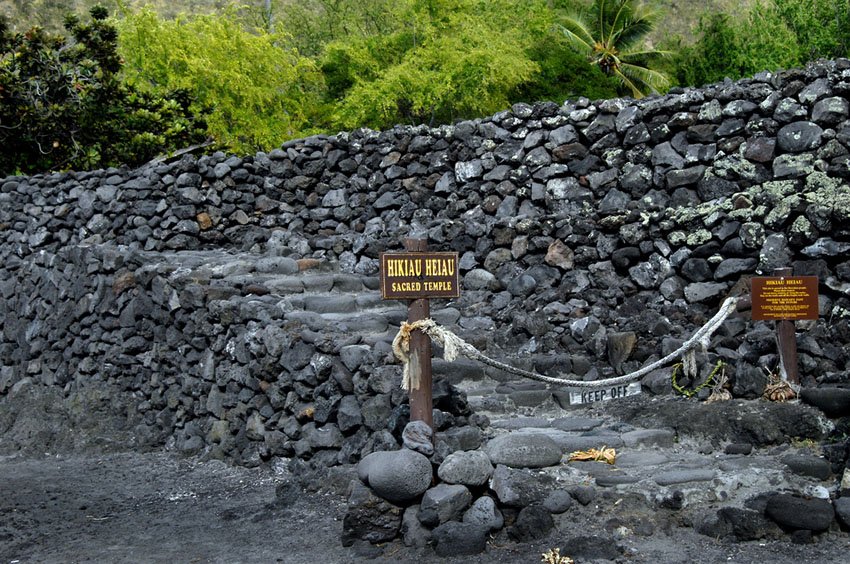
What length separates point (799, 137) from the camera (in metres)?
8.14

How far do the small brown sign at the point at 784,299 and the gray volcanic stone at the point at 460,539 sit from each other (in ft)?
10.1

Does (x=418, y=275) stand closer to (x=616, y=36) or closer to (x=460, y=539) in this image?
(x=460, y=539)

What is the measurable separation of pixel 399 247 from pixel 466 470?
5.33 meters

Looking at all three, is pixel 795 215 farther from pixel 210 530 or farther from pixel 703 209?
pixel 210 530

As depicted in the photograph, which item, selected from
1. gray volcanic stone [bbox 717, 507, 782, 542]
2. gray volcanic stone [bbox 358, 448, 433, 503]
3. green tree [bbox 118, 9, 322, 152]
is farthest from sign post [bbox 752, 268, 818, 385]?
green tree [bbox 118, 9, 322, 152]

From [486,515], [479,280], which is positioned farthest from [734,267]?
[486,515]

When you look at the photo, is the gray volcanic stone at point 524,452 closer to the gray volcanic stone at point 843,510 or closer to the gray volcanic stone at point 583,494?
the gray volcanic stone at point 583,494

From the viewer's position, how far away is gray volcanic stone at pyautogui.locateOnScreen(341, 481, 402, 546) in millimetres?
5367

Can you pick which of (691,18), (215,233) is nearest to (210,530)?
(215,233)

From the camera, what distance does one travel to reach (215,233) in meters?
11.6

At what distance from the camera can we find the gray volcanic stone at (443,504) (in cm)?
527

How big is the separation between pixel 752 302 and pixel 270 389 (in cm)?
442

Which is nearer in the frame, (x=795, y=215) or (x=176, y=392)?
(x=795, y=215)

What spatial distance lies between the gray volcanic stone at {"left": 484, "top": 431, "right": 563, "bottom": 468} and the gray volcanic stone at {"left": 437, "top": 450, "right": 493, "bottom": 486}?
24cm
